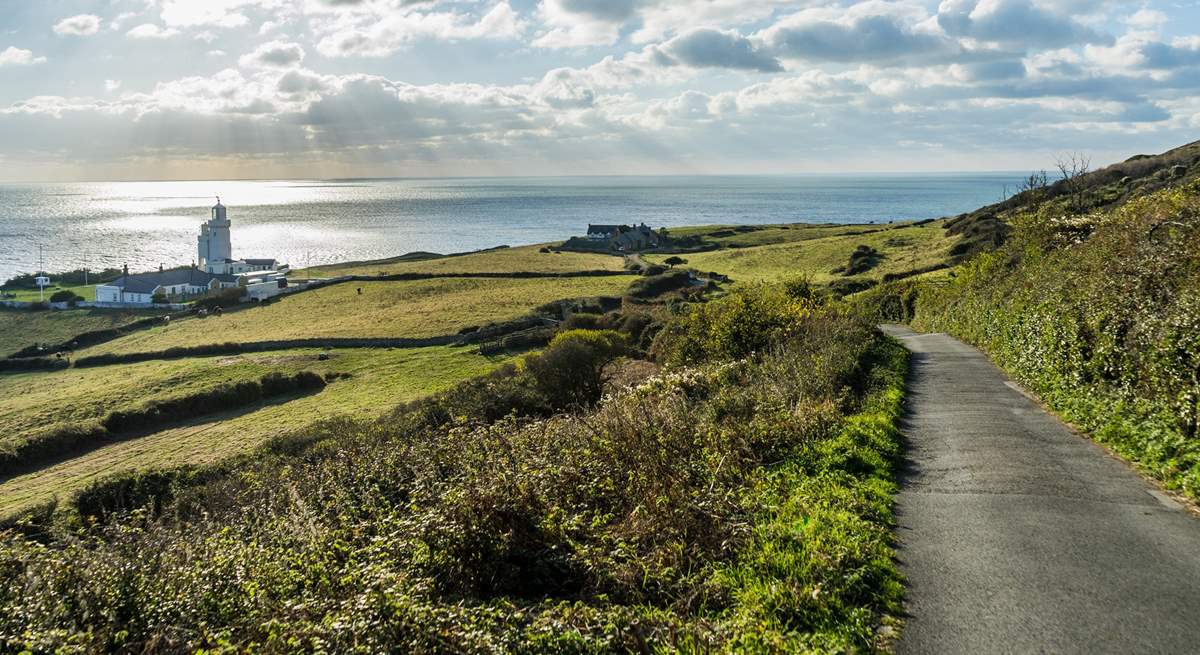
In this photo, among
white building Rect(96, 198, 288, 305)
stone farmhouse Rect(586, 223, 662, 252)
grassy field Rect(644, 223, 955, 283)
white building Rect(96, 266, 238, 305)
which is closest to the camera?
grassy field Rect(644, 223, 955, 283)

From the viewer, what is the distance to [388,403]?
123 ft

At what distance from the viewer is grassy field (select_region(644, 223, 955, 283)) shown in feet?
214

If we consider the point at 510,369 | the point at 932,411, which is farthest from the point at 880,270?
the point at 932,411

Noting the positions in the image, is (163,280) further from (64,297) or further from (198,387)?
(198,387)

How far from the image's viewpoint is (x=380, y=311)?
6675 cm

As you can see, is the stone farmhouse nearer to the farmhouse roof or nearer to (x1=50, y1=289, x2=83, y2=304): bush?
the farmhouse roof

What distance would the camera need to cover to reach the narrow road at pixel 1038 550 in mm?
5746

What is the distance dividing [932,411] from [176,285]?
310ft

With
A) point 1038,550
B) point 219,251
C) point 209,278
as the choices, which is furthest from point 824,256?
point 219,251

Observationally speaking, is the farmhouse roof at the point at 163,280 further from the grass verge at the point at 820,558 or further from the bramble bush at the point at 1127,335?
the grass verge at the point at 820,558

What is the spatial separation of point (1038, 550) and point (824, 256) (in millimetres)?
72818

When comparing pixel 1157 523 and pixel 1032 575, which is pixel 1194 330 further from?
pixel 1032 575

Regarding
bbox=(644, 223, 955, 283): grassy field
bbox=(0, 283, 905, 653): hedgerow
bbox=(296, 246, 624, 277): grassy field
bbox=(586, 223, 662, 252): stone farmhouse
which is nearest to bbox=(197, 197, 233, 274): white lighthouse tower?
bbox=(296, 246, 624, 277): grassy field

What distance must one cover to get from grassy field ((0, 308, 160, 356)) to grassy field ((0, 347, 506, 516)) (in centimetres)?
1349
